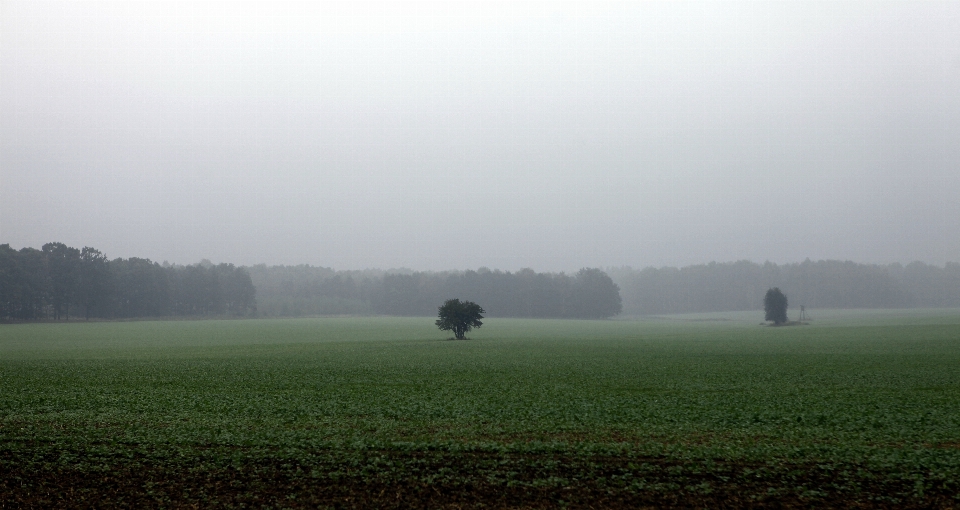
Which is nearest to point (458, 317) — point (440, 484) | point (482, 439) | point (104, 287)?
point (482, 439)

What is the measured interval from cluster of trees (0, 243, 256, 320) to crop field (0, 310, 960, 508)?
112 metres

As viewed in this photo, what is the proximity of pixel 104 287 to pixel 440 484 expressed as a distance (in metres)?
151

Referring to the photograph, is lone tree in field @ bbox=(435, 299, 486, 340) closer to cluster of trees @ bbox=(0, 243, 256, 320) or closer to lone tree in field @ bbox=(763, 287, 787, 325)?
lone tree in field @ bbox=(763, 287, 787, 325)

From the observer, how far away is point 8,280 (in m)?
121

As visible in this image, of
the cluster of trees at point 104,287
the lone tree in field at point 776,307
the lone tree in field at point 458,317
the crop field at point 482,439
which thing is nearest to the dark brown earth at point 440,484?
the crop field at point 482,439

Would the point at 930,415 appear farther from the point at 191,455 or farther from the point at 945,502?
the point at 191,455

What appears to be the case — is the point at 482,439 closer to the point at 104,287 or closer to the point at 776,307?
the point at 776,307

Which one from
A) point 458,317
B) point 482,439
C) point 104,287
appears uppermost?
point 104,287

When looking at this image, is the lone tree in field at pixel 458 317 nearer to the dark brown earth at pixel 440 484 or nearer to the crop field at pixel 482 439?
the crop field at pixel 482 439

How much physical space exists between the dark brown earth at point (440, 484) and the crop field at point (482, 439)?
0.17 ft

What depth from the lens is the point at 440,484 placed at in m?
13.9

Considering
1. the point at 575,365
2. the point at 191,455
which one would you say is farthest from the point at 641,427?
the point at 575,365

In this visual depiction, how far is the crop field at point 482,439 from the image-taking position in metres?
13.3

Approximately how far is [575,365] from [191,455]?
90.3ft
